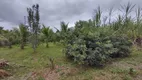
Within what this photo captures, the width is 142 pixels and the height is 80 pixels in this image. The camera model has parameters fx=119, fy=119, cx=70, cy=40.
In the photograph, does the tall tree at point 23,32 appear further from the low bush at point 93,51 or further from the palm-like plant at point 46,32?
the low bush at point 93,51

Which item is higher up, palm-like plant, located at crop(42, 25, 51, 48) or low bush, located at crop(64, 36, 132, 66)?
palm-like plant, located at crop(42, 25, 51, 48)

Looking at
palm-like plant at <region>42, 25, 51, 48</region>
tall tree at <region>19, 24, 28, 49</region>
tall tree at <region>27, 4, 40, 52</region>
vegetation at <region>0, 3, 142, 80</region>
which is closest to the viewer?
vegetation at <region>0, 3, 142, 80</region>

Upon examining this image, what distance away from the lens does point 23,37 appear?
918cm

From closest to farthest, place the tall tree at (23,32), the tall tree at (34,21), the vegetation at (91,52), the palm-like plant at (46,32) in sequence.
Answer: the vegetation at (91,52)
the tall tree at (34,21)
the tall tree at (23,32)
the palm-like plant at (46,32)

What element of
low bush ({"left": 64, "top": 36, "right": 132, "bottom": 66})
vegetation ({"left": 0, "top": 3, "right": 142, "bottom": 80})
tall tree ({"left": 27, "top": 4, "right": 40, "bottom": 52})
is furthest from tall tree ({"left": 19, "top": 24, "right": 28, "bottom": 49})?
low bush ({"left": 64, "top": 36, "right": 132, "bottom": 66})

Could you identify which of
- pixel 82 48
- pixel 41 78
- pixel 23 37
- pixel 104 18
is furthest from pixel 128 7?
pixel 23 37

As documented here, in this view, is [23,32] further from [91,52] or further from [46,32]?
[91,52]

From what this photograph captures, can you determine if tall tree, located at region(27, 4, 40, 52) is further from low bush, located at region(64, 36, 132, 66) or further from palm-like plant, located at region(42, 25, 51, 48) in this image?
low bush, located at region(64, 36, 132, 66)

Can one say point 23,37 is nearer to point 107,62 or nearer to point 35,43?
point 35,43

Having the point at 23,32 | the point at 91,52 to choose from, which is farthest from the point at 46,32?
the point at 91,52

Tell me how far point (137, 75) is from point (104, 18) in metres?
6.49

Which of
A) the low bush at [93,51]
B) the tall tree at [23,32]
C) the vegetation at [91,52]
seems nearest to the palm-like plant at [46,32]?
the vegetation at [91,52]

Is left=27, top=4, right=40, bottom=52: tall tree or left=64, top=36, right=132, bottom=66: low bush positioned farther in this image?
left=27, top=4, right=40, bottom=52: tall tree

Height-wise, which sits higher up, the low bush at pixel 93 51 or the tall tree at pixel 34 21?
the tall tree at pixel 34 21
